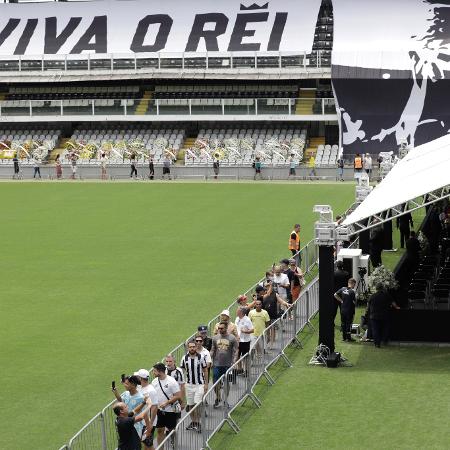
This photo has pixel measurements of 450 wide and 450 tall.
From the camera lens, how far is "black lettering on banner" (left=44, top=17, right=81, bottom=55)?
230 feet

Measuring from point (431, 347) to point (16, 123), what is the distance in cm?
5050

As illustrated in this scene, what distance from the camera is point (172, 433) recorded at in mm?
14414

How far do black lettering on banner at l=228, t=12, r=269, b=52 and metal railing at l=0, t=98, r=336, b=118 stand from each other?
5.80 m

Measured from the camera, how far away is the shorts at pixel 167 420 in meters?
15.1

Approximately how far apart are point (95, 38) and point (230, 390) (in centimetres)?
5577

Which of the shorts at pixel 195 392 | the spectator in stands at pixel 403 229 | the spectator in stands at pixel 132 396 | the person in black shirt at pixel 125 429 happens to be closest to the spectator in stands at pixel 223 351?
the shorts at pixel 195 392

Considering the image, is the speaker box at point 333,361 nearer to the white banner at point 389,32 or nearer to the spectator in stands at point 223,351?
the spectator in stands at point 223,351

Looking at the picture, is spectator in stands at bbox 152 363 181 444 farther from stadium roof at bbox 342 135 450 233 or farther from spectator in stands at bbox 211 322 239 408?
stadium roof at bbox 342 135 450 233

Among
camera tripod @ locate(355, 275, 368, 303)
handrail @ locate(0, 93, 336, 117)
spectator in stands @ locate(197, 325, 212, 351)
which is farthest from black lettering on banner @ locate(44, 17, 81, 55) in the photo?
spectator in stands @ locate(197, 325, 212, 351)

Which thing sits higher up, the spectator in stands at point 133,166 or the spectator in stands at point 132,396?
the spectator in stands at point 133,166

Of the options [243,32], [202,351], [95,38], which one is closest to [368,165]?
[243,32]

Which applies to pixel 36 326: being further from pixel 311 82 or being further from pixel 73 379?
pixel 311 82

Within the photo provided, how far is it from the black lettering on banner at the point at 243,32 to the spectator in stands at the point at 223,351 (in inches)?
1957

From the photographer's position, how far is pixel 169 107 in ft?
205
